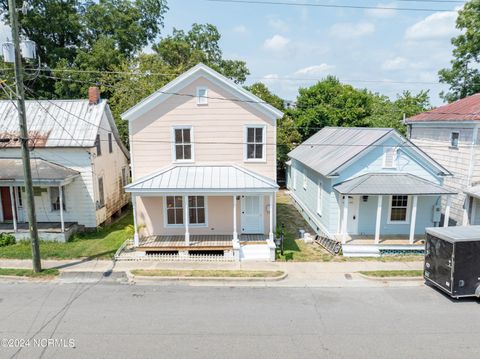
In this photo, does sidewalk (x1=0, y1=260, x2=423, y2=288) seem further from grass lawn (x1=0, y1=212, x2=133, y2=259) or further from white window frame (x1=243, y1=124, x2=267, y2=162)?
white window frame (x1=243, y1=124, x2=267, y2=162)

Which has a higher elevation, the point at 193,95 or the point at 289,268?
the point at 193,95

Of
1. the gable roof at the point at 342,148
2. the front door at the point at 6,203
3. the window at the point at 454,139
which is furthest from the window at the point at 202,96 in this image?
the window at the point at 454,139

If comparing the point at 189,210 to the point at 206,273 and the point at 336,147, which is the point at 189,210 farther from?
the point at 336,147

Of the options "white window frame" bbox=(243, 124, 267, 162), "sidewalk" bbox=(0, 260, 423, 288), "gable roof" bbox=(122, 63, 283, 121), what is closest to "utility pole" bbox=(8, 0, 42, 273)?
"sidewalk" bbox=(0, 260, 423, 288)

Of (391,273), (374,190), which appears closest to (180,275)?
(391,273)

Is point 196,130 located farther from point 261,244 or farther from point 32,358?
point 32,358

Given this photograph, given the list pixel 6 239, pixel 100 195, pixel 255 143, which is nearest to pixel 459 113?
pixel 255 143
